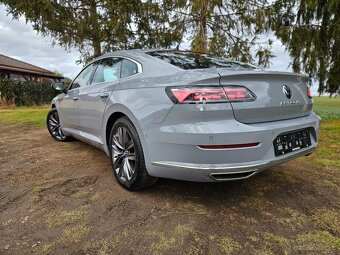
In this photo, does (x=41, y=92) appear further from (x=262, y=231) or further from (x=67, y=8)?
(x=262, y=231)

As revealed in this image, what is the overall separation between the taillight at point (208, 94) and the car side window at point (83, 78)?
2193mm

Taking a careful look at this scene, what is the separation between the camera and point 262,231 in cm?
209

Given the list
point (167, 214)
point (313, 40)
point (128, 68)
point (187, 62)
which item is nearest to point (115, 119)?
point (128, 68)

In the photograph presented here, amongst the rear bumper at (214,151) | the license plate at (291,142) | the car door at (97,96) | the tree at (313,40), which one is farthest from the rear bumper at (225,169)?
the tree at (313,40)

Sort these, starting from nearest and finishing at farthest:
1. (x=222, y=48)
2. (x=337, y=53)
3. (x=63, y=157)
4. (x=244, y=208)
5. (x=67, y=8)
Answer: (x=244, y=208)
(x=63, y=157)
(x=337, y=53)
(x=222, y=48)
(x=67, y=8)

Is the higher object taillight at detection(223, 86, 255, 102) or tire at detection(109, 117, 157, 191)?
taillight at detection(223, 86, 255, 102)

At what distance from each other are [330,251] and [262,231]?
0.44m

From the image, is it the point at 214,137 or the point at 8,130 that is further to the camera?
the point at 8,130

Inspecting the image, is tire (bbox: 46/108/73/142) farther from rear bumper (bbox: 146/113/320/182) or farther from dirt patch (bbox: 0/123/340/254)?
rear bumper (bbox: 146/113/320/182)

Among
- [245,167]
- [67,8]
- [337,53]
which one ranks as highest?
[67,8]

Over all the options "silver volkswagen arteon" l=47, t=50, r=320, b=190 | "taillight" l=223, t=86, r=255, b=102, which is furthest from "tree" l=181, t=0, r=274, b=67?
"taillight" l=223, t=86, r=255, b=102

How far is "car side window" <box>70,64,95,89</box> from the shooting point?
4.04 metres

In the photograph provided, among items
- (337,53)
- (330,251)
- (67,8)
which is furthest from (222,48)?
(330,251)

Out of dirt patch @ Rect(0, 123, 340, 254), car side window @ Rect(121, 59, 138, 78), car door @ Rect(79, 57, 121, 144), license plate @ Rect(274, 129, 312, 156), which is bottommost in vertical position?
dirt patch @ Rect(0, 123, 340, 254)
